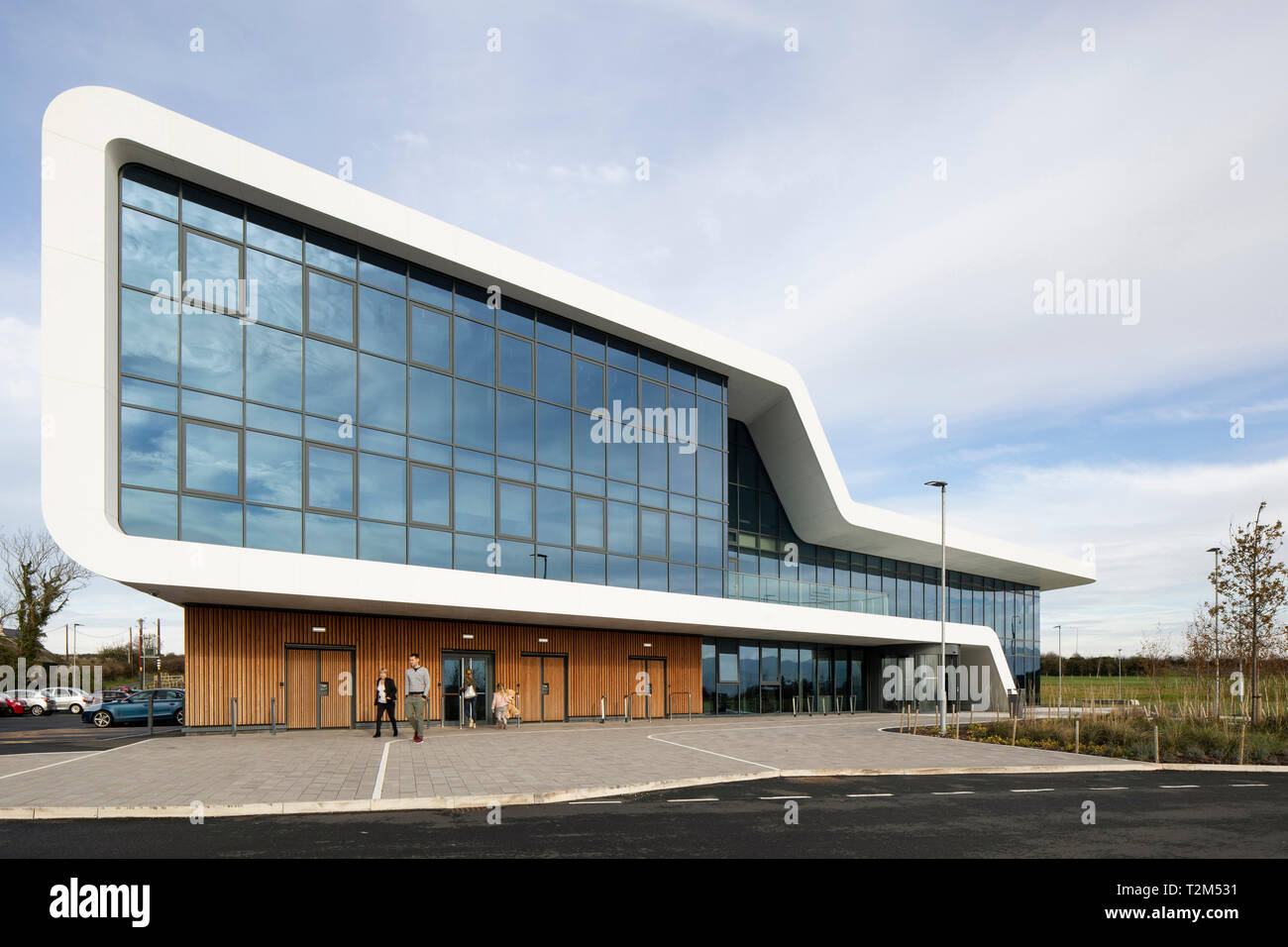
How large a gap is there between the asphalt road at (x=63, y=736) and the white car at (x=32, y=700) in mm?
3901

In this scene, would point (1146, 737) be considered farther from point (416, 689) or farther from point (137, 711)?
point (137, 711)

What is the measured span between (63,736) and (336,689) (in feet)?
25.0

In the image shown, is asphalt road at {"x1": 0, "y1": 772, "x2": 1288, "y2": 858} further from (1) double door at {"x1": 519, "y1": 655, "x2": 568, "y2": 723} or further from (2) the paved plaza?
(1) double door at {"x1": 519, "y1": 655, "x2": 568, "y2": 723}

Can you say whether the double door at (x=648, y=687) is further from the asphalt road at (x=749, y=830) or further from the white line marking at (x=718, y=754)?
the asphalt road at (x=749, y=830)

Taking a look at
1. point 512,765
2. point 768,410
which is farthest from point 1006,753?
point 768,410

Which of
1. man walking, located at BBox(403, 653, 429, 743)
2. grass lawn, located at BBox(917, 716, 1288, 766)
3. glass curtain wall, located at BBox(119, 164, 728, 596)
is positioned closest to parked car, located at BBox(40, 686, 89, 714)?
glass curtain wall, located at BBox(119, 164, 728, 596)

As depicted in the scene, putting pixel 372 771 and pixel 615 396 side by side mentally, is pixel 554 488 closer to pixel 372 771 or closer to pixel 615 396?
pixel 615 396

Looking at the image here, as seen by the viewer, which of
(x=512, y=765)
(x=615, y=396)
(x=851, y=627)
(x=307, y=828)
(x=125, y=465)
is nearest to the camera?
(x=307, y=828)

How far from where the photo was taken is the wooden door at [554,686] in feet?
92.5

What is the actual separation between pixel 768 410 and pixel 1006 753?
1829 cm

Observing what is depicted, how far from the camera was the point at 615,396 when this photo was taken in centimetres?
2891

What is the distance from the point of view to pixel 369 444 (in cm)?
2258

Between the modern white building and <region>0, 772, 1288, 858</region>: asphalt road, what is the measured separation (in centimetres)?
984

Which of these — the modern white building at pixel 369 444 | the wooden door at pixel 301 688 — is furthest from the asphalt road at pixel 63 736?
the wooden door at pixel 301 688
